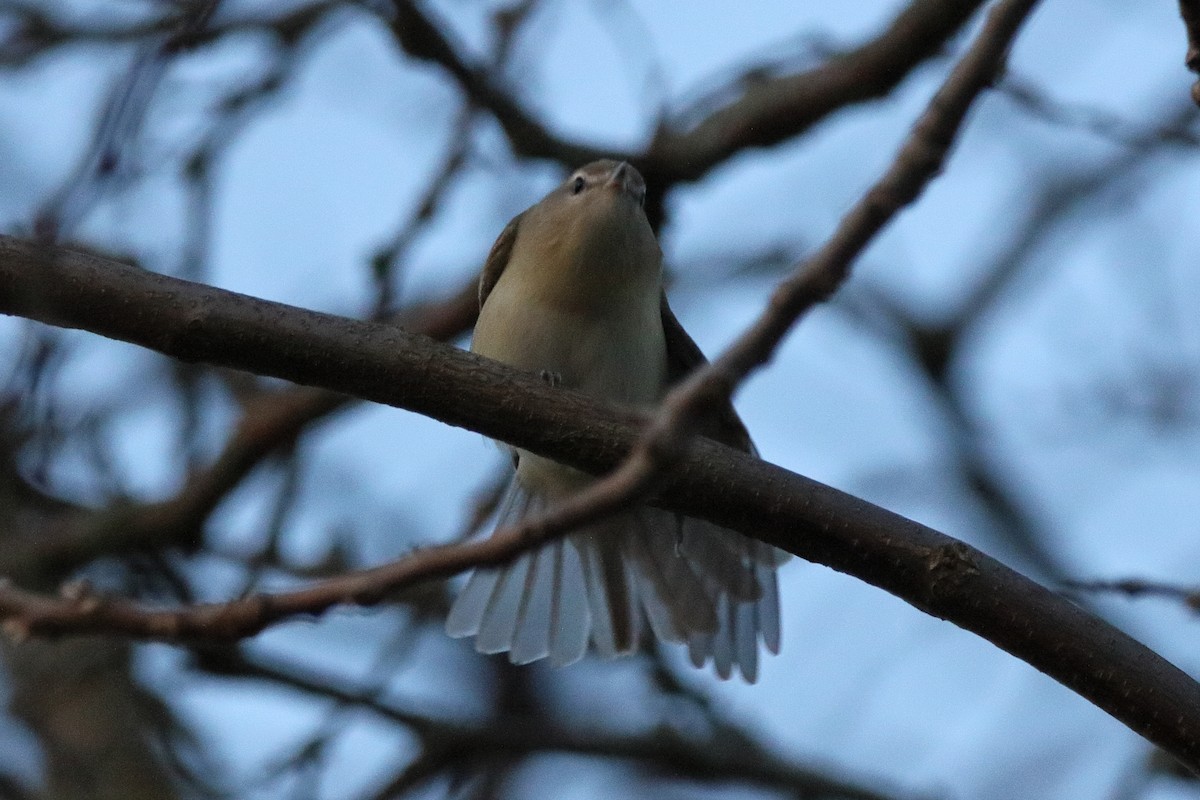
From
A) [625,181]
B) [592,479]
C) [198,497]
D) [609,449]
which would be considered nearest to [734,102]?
[625,181]

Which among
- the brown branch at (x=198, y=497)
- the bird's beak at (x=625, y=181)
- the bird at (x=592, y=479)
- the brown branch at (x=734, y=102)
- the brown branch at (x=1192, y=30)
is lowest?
the brown branch at (x=198, y=497)

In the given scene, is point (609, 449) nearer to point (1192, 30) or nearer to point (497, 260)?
point (1192, 30)

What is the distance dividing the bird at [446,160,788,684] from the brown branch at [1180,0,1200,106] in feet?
5.84

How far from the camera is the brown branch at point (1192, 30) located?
244cm

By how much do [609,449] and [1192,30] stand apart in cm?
127

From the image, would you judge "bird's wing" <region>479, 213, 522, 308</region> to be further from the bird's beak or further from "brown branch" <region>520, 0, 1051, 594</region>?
→ "brown branch" <region>520, 0, 1051, 594</region>

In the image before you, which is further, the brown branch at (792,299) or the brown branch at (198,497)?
the brown branch at (198,497)

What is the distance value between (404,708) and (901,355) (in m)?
3.87

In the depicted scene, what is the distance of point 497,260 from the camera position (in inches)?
183

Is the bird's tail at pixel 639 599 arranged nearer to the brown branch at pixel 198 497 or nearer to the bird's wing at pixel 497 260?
the bird's wing at pixel 497 260

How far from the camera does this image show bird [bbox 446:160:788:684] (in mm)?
4160

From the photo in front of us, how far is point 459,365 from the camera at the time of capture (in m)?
2.71

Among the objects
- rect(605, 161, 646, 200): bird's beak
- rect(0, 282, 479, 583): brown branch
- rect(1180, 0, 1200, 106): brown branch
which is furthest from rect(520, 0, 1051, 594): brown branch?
rect(0, 282, 479, 583): brown branch

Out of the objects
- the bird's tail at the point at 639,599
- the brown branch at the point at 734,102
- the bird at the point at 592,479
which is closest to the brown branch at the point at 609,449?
the bird at the point at 592,479
